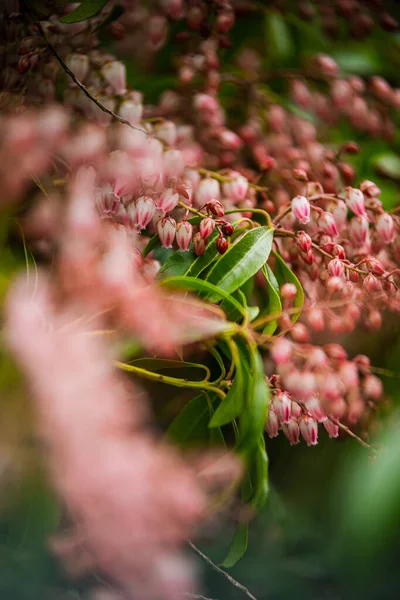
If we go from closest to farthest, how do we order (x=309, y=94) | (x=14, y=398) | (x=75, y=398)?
(x=75, y=398) → (x=14, y=398) → (x=309, y=94)

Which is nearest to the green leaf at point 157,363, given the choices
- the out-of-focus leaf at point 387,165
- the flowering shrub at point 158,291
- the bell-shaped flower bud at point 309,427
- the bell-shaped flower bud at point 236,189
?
the flowering shrub at point 158,291

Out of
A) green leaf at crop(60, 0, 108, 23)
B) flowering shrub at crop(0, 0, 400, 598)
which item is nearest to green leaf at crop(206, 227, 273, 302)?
flowering shrub at crop(0, 0, 400, 598)

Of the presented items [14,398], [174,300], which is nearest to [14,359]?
[14,398]

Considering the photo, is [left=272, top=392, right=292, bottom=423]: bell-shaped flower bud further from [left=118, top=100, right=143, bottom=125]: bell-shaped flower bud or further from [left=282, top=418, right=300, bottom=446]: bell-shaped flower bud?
[left=118, top=100, right=143, bottom=125]: bell-shaped flower bud

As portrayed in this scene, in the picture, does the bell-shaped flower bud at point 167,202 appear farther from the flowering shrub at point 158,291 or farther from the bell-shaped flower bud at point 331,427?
the bell-shaped flower bud at point 331,427

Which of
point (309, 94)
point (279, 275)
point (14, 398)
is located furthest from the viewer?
point (309, 94)

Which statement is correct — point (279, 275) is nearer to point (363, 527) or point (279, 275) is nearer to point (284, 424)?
point (284, 424)
